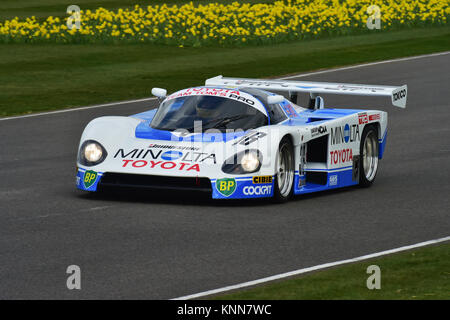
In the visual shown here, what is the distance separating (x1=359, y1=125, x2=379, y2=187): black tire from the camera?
14328 mm

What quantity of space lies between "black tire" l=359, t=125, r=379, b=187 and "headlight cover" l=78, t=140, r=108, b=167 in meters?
3.38

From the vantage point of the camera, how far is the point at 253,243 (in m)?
10.5

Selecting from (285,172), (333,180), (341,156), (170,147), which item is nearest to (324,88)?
(341,156)

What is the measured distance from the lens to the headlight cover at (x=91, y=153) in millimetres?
12664

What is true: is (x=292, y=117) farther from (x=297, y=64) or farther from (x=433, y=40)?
(x=433, y=40)

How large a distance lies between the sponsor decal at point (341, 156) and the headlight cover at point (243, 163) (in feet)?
5.08

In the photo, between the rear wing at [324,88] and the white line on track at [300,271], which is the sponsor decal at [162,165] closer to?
the rear wing at [324,88]

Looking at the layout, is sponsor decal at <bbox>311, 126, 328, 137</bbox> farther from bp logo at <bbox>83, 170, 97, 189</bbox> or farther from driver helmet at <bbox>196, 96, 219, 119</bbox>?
bp logo at <bbox>83, 170, 97, 189</bbox>

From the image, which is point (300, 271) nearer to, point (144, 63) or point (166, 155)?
point (166, 155)

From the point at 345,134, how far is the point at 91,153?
10.4 ft

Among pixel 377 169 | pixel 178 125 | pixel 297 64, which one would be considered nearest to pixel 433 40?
pixel 297 64

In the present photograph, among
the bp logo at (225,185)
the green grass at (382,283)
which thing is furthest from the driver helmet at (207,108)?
the green grass at (382,283)

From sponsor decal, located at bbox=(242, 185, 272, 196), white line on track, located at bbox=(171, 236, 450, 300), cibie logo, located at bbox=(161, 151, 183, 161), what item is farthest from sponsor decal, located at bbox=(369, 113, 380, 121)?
white line on track, located at bbox=(171, 236, 450, 300)

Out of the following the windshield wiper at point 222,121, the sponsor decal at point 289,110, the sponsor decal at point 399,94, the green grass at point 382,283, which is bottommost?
the green grass at point 382,283
